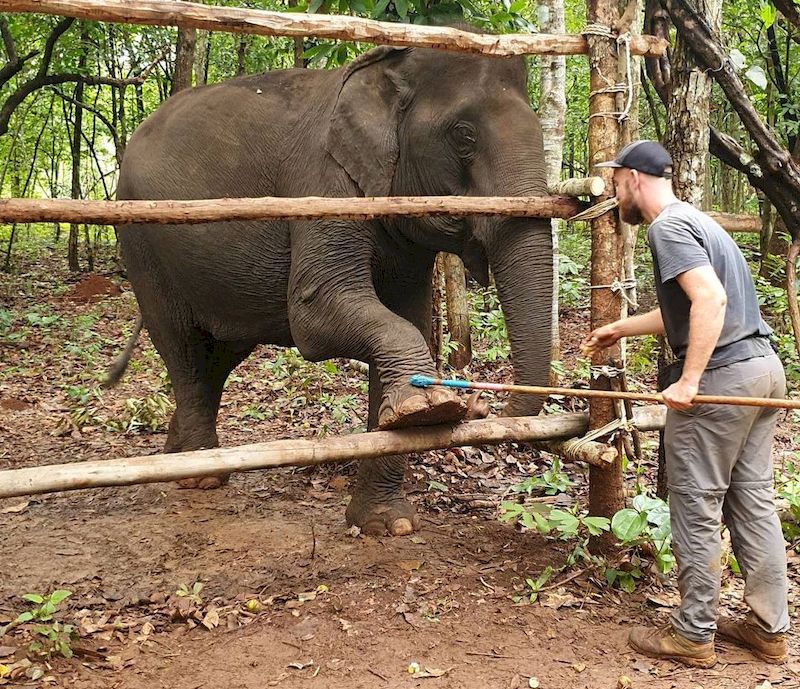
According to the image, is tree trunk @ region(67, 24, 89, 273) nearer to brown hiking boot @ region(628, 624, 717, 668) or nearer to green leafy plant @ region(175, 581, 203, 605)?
green leafy plant @ region(175, 581, 203, 605)

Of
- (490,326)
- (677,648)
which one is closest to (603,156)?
(677,648)

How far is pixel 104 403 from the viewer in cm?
810

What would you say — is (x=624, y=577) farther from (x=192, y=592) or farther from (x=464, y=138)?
(x=464, y=138)

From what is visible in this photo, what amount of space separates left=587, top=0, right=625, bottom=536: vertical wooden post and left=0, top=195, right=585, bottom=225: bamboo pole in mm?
229

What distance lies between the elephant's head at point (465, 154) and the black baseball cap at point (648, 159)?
0.84 m

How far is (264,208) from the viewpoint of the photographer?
3.51m

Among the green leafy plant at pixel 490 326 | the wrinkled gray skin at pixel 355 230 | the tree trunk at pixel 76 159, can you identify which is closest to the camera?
the wrinkled gray skin at pixel 355 230

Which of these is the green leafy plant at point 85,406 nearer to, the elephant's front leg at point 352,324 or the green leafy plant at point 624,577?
the elephant's front leg at point 352,324

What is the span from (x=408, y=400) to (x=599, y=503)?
1202mm

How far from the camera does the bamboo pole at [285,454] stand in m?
3.16

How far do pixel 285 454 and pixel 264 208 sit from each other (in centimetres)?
106

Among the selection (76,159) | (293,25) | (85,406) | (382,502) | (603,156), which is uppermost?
(76,159)

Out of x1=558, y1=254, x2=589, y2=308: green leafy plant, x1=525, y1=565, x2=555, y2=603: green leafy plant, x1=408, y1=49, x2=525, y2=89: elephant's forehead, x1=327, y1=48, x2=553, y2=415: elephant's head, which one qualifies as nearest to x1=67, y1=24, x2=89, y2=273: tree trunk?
x1=558, y1=254, x2=589, y2=308: green leafy plant

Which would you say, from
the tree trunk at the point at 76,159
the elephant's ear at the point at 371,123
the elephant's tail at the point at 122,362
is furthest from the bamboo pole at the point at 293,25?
the tree trunk at the point at 76,159
